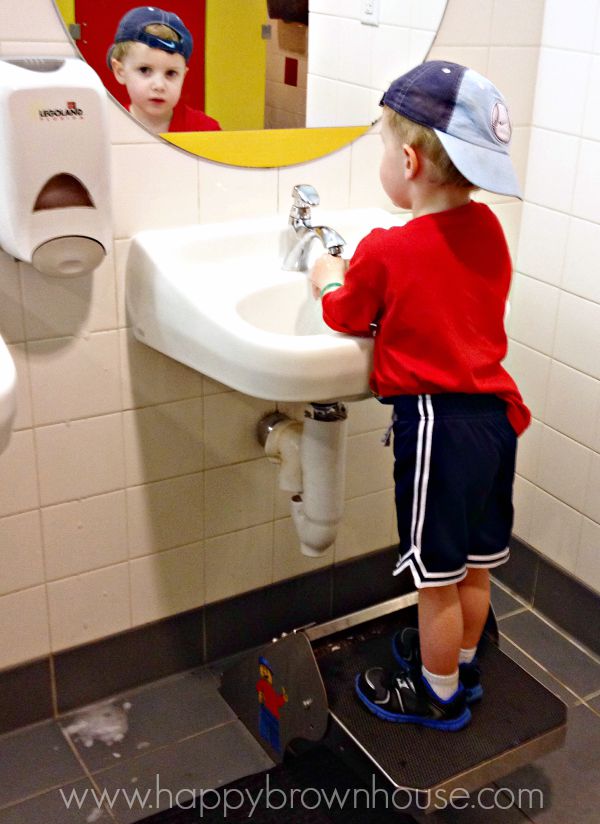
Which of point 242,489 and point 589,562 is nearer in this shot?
point 242,489

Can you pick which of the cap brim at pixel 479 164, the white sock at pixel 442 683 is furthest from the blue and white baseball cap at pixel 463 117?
the white sock at pixel 442 683

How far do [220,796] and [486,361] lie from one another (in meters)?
0.87

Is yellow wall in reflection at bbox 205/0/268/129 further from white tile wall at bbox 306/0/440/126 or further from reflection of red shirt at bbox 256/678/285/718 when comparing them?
reflection of red shirt at bbox 256/678/285/718

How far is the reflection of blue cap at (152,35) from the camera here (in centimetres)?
149

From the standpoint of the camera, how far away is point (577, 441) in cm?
204

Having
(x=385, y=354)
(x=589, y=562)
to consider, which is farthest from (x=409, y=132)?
(x=589, y=562)

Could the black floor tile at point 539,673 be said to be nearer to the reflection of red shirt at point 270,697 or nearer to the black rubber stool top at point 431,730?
the black rubber stool top at point 431,730

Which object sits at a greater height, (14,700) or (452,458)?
(452,458)

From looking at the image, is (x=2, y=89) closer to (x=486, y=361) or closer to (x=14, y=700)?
(x=486, y=361)

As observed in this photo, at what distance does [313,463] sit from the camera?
1.70 m

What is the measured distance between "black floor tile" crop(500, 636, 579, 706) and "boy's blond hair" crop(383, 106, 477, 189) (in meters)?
0.98

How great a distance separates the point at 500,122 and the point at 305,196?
0.37m

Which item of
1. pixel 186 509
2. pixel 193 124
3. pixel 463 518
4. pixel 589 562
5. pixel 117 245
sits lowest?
pixel 589 562

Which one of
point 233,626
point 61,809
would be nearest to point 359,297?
point 233,626
